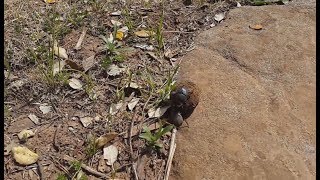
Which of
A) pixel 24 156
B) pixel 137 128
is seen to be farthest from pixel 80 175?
pixel 137 128

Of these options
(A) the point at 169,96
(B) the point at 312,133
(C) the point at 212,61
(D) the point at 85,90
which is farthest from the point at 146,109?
(B) the point at 312,133

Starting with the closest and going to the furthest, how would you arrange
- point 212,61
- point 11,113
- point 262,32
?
point 11,113 < point 212,61 < point 262,32

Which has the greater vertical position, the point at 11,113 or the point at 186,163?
the point at 11,113

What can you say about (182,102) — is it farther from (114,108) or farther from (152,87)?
(114,108)

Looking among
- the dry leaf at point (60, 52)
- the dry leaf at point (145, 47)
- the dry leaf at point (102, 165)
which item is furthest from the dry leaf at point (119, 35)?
the dry leaf at point (102, 165)

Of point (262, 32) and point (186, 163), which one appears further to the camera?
point (262, 32)

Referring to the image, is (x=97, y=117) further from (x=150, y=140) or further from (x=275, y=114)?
(x=275, y=114)

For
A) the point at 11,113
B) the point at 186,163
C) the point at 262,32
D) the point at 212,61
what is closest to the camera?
the point at 186,163
